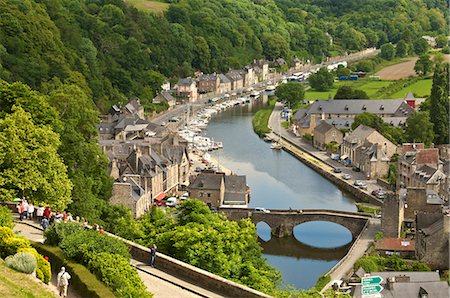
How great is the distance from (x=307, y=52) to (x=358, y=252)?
95.6 meters

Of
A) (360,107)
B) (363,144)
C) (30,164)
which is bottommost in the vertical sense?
(363,144)

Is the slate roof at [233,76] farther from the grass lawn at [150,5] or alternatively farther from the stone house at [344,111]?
the stone house at [344,111]

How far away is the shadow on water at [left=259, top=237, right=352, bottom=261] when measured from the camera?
112 feet

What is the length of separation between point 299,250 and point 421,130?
2120cm

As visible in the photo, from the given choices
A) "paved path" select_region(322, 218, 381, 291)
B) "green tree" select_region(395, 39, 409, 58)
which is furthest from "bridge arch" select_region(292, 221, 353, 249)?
"green tree" select_region(395, 39, 409, 58)

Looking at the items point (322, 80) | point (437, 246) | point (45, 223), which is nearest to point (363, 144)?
point (437, 246)

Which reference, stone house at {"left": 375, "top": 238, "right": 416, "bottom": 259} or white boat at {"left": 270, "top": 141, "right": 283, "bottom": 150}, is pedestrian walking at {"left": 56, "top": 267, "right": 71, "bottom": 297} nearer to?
stone house at {"left": 375, "top": 238, "right": 416, "bottom": 259}

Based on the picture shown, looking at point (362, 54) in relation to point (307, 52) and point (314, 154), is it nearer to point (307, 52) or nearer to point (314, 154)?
point (307, 52)

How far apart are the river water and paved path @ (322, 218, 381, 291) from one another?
106cm

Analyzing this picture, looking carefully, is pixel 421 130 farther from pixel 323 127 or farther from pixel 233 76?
pixel 233 76

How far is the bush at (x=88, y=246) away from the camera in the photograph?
597 inches

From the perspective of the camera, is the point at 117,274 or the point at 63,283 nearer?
the point at 63,283

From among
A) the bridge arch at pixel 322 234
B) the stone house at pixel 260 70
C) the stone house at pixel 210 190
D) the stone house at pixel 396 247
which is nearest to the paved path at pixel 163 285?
the stone house at pixel 396 247

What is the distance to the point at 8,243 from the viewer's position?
14461mm
